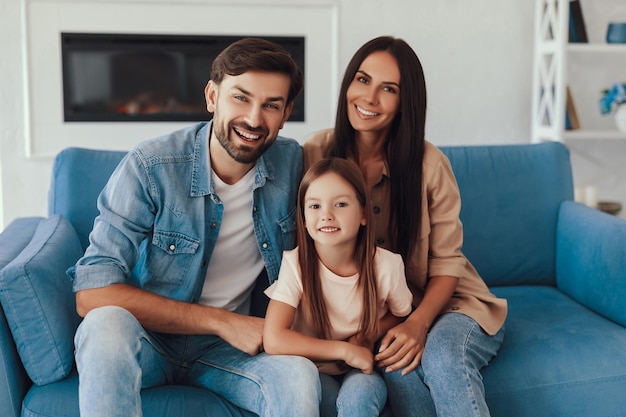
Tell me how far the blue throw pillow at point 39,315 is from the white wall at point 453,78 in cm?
211

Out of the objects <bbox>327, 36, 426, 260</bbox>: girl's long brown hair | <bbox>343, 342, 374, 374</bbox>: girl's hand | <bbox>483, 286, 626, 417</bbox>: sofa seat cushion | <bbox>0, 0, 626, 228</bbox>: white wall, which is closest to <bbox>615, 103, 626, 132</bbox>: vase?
<bbox>0, 0, 626, 228</bbox>: white wall

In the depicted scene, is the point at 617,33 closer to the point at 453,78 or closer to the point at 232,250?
the point at 453,78

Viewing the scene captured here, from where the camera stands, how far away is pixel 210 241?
1.92 metres

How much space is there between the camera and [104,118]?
12.7 ft

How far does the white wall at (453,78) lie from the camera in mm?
3803

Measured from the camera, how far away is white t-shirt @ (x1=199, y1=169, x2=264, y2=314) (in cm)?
195

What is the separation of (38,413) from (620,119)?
305 cm

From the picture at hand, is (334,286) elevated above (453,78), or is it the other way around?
(453,78)

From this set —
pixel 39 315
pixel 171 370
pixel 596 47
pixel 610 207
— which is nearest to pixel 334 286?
pixel 171 370

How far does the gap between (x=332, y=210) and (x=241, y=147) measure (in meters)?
0.26

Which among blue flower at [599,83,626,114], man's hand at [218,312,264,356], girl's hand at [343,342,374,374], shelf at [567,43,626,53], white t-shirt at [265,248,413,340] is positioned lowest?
girl's hand at [343,342,374,374]

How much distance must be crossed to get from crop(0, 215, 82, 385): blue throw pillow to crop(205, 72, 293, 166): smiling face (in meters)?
0.50

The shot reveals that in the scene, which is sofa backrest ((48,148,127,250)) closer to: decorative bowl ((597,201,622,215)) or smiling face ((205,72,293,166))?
smiling face ((205,72,293,166))

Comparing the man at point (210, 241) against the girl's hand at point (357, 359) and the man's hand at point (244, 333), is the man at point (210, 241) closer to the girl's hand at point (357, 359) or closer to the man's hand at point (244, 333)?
the man's hand at point (244, 333)
